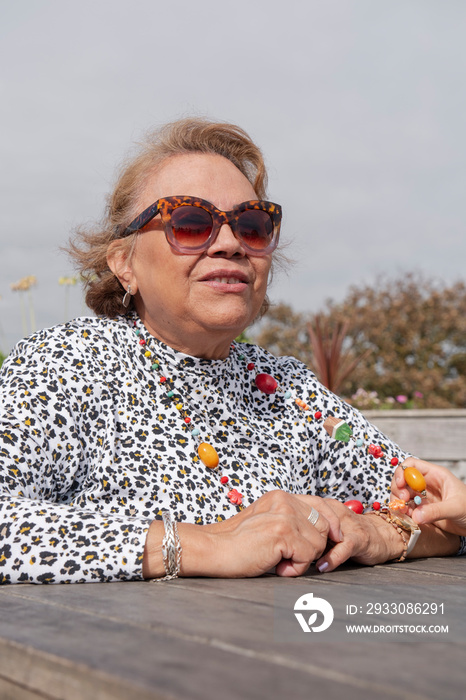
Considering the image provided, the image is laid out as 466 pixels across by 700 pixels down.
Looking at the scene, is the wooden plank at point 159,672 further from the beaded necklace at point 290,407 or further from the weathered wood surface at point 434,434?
the weathered wood surface at point 434,434

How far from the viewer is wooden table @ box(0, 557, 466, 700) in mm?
677

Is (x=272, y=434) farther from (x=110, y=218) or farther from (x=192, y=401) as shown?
(x=110, y=218)

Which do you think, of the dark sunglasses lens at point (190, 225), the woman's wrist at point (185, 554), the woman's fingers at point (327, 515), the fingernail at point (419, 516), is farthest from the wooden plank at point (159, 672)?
the dark sunglasses lens at point (190, 225)

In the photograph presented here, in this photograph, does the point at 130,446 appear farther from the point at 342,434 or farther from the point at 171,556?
the point at 342,434

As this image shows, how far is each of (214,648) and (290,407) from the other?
160 centimetres

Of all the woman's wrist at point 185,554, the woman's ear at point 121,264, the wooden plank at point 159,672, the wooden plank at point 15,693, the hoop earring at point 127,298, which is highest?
the woman's ear at point 121,264

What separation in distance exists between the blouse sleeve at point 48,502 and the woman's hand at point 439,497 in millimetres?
1004

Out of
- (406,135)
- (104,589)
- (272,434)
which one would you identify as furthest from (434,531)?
(406,135)

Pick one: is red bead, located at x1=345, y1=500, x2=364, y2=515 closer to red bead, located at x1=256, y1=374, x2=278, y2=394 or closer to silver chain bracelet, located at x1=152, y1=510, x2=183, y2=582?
red bead, located at x1=256, y1=374, x2=278, y2=394

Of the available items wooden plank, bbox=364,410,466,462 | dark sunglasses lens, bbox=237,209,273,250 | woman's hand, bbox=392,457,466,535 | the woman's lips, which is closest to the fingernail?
woman's hand, bbox=392,457,466,535

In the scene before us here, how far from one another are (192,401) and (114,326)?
1.31 ft

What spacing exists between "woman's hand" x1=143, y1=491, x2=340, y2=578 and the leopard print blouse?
0.31ft

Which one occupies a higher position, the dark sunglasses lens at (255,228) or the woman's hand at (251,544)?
the dark sunglasses lens at (255,228)

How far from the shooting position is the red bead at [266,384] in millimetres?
2373
